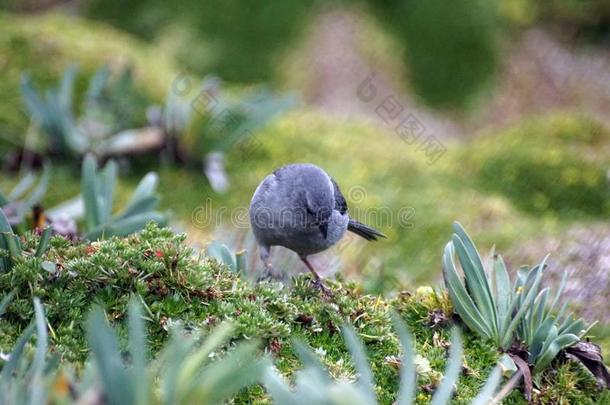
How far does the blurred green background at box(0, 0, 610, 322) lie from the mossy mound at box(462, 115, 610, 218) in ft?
0.06

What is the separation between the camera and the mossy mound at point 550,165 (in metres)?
6.58

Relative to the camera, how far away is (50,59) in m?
7.66

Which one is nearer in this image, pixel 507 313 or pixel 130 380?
pixel 130 380

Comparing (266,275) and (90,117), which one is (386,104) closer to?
(90,117)

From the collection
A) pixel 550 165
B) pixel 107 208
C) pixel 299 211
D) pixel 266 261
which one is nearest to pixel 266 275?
pixel 266 261

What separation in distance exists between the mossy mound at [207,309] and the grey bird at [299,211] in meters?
0.34

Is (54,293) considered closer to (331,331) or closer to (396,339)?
(331,331)

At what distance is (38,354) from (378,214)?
13.5ft

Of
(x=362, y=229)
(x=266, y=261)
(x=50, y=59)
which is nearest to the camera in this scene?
(x=266, y=261)

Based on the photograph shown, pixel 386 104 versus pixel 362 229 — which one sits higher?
pixel 362 229

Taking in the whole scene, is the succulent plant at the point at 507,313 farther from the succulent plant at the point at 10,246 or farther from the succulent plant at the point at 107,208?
the succulent plant at the point at 10,246

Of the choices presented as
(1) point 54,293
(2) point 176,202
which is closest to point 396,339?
(1) point 54,293

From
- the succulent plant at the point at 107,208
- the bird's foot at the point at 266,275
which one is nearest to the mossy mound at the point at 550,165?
the bird's foot at the point at 266,275

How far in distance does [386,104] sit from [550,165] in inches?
141
